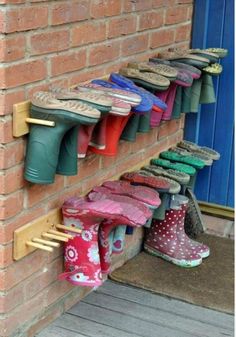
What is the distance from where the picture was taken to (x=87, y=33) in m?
2.71

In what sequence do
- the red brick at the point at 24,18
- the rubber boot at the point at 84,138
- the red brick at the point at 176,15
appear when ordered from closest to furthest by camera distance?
the red brick at the point at 24,18 < the rubber boot at the point at 84,138 < the red brick at the point at 176,15

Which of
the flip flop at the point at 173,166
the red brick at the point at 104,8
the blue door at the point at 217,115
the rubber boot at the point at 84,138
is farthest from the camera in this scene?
the blue door at the point at 217,115

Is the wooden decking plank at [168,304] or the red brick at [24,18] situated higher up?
the red brick at [24,18]

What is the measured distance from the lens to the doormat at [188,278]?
3100 millimetres

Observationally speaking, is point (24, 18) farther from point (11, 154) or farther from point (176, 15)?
point (176, 15)

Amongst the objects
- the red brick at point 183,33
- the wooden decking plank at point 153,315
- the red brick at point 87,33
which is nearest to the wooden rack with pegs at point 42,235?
the wooden decking plank at point 153,315

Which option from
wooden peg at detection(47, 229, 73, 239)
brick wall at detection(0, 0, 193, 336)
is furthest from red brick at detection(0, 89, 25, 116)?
wooden peg at detection(47, 229, 73, 239)

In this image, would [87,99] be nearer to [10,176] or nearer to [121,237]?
[10,176]

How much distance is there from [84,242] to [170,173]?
0.83m

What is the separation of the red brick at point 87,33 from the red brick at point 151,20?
356 mm

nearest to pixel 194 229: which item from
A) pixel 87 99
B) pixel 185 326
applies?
pixel 185 326

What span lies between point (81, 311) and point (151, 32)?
1309 mm

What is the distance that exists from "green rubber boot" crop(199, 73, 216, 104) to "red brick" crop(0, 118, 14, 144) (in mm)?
1494

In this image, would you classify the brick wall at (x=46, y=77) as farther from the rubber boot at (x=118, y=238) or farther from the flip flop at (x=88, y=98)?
the rubber boot at (x=118, y=238)
